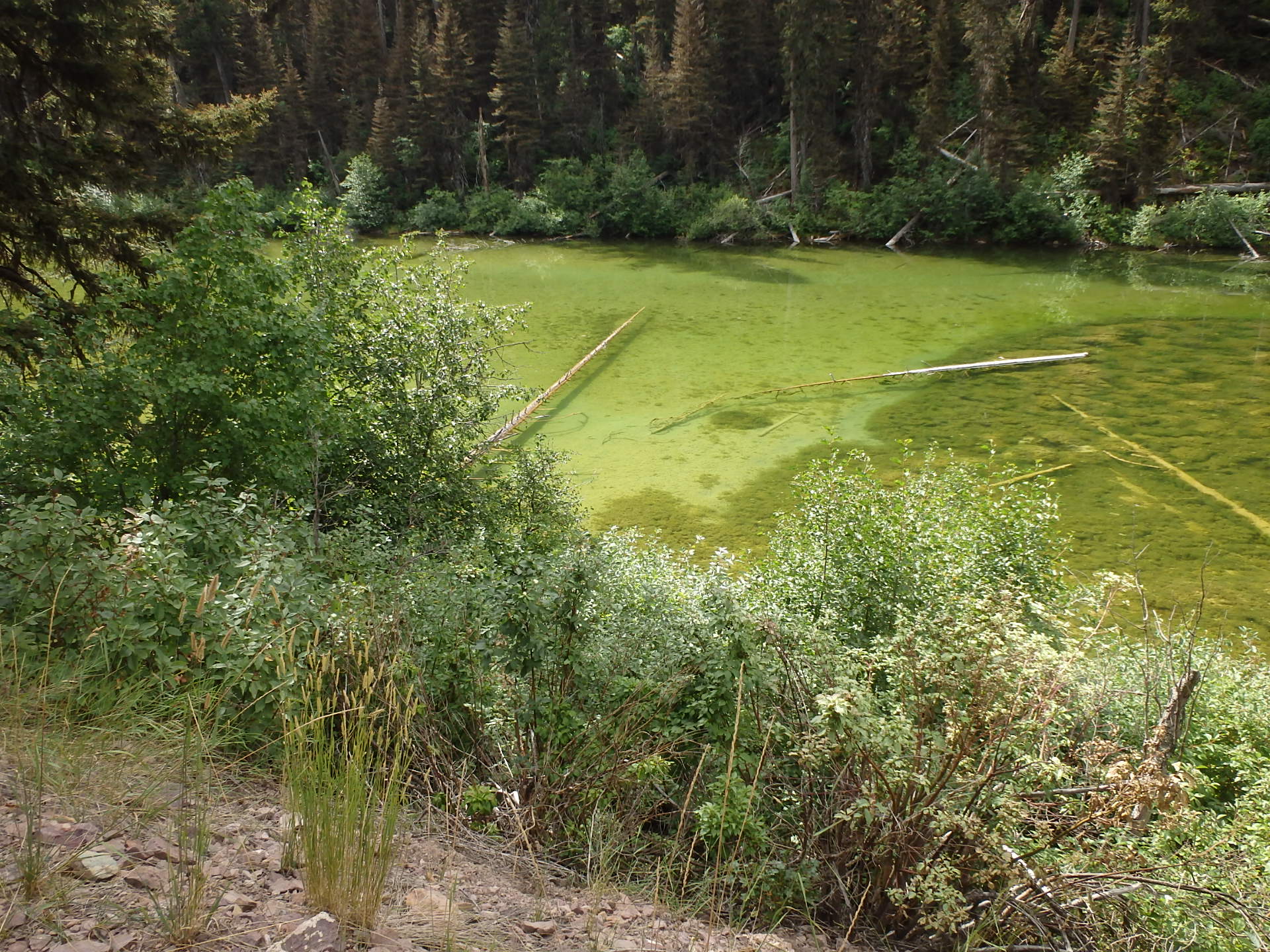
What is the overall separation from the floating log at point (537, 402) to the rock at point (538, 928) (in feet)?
20.4

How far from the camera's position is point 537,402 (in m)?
14.2

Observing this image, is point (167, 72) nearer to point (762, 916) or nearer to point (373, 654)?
point (373, 654)

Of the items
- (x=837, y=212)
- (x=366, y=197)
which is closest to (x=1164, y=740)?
(x=837, y=212)

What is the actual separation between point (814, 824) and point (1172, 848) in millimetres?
1919

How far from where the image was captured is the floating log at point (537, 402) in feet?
28.3

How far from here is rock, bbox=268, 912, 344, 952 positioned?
1972mm

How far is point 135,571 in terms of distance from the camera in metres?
3.42

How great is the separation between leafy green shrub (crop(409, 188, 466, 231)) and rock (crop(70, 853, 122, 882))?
3345 cm

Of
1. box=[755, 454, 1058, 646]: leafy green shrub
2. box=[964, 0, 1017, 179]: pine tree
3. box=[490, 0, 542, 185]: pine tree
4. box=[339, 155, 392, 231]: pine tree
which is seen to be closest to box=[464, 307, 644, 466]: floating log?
box=[755, 454, 1058, 646]: leafy green shrub

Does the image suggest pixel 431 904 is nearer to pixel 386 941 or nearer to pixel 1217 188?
pixel 386 941

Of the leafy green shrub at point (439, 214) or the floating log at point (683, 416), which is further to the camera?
the leafy green shrub at point (439, 214)

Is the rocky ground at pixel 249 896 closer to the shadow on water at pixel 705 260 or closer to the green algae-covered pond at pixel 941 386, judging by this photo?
the green algae-covered pond at pixel 941 386

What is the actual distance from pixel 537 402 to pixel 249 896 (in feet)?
40.1

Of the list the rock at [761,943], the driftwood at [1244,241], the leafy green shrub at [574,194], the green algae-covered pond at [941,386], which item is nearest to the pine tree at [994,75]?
the green algae-covered pond at [941,386]
